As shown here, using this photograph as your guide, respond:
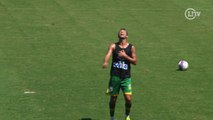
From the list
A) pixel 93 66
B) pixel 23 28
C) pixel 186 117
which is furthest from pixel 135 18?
pixel 186 117

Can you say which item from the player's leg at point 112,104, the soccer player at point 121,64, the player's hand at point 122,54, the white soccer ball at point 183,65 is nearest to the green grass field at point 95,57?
the white soccer ball at point 183,65

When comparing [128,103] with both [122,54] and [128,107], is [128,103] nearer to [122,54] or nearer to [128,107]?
[128,107]

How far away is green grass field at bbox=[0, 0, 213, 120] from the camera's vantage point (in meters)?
21.6

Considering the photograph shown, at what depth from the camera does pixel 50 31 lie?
34000 mm

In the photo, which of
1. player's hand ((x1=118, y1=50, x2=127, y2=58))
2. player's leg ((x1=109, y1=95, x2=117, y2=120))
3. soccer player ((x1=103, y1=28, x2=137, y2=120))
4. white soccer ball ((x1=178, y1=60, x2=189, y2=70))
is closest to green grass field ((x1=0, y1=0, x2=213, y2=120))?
white soccer ball ((x1=178, y1=60, x2=189, y2=70))

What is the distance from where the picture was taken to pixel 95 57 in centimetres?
2948

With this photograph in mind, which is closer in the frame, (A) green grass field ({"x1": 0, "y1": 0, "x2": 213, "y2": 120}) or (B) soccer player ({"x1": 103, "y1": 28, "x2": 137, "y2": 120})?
(B) soccer player ({"x1": 103, "y1": 28, "x2": 137, "y2": 120})

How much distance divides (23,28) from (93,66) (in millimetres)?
8243
